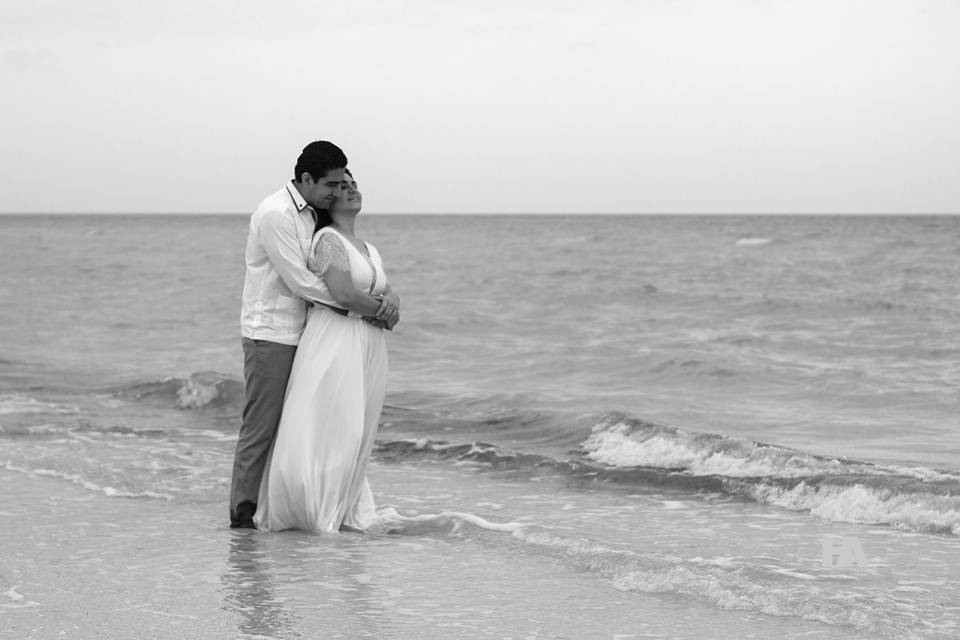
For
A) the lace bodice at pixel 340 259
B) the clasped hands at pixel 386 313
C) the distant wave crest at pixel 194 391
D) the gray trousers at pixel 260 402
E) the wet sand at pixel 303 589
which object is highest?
the lace bodice at pixel 340 259

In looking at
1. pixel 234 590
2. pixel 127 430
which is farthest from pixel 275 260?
pixel 127 430

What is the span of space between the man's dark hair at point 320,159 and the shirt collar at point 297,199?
0.31ft

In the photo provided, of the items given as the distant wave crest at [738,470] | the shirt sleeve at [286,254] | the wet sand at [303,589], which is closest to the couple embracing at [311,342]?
the shirt sleeve at [286,254]

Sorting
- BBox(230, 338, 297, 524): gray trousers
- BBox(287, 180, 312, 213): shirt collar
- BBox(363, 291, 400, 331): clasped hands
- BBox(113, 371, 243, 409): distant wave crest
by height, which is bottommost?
BBox(113, 371, 243, 409): distant wave crest

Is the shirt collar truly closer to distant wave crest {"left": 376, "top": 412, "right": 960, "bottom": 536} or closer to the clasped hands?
the clasped hands

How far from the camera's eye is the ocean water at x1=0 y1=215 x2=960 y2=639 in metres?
5.03

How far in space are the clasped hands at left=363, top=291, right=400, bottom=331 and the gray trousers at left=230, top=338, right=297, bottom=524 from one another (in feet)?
1.35

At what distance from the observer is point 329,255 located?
19.0 ft

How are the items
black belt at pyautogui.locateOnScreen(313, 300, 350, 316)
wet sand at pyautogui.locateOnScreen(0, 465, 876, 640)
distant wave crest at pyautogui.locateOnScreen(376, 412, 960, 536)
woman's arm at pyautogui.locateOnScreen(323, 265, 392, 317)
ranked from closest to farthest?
1. wet sand at pyautogui.locateOnScreen(0, 465, 876, 640)
2. woman's arm at pyautogui.locateOnScreen(323, 265, 392, 317)
3. black belt at pyautogui.locateOnScreen(313, 300, 350, 316)
4. distant wave crest at pyautogui.locateOnScreen(376, 412, 960, 536)

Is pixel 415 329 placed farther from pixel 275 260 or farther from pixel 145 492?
pixel 275 260

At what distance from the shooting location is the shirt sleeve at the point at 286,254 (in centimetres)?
577

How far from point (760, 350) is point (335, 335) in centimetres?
1076

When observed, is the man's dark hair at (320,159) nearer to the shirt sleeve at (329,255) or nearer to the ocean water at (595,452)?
the shirt sleeve at (329,255)

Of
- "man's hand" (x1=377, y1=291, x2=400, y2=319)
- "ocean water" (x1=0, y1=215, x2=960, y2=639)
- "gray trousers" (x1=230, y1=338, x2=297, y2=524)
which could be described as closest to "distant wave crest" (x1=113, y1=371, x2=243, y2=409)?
"ocean water" (x1=0, y1=215, x2=960, y2=639)
